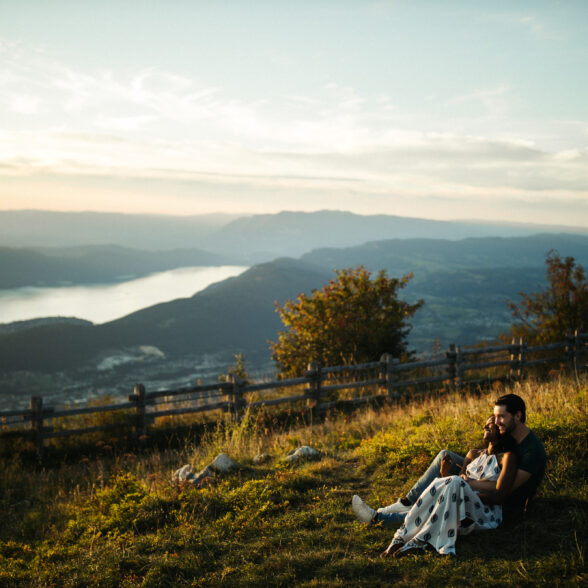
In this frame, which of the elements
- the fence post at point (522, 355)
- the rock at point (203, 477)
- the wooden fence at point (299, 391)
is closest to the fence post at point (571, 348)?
the wooden fence at point (299, 391)

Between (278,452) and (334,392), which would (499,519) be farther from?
(334,392)

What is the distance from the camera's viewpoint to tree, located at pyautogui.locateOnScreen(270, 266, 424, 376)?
17422 millimetres

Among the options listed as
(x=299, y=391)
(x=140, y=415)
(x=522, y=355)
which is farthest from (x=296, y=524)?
(x=522, y=355)

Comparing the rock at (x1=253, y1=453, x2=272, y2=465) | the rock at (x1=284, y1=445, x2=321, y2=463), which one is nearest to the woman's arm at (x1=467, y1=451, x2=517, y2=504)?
the rock at (x1=284, y1=445, x2=321, y2=463)

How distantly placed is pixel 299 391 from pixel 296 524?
974 cm

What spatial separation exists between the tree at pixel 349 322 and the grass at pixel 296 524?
8382 mm

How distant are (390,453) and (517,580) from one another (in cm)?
314

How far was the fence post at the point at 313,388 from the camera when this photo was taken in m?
12.7

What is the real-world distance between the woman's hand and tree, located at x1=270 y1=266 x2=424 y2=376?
11.7 m

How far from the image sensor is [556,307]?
62.4 feet

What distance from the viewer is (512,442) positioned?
4.50m

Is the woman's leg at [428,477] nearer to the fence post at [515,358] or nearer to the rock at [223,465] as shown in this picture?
the rock at [223,465]

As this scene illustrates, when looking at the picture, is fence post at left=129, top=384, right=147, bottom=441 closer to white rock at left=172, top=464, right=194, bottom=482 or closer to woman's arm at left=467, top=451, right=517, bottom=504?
white rock at left=172, top=464, right=194, bottom=482

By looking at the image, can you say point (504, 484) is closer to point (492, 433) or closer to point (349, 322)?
point (492, 433)
